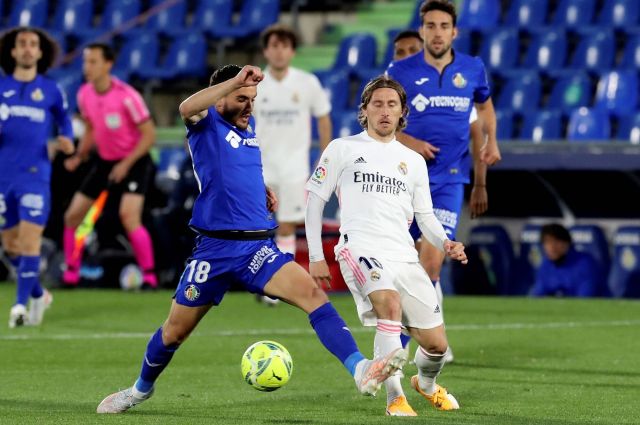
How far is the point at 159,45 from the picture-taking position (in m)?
22.2

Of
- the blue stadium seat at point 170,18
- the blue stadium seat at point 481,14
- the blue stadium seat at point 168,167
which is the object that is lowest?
the blue stadium seat at point 168,167

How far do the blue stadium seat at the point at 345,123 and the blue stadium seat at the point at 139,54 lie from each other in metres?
4.16

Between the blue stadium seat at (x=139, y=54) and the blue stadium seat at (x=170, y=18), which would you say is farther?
the blue stadium seat at (x=170, y=18)

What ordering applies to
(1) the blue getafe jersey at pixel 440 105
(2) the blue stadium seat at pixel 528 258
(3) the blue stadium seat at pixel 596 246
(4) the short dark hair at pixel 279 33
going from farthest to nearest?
(2) the blue stadium seat at pixel 528 258
(3) the blue stadium seat at pixel 596 246
(4) the short dark hair at pixel 279 33
(1) the blue getafe jersey at pixel 440 105

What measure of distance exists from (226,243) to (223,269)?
129 mm

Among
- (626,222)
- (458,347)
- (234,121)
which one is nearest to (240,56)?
(626,222)

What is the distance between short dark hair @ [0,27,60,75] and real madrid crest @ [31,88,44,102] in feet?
0.91

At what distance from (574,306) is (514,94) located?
4840mm

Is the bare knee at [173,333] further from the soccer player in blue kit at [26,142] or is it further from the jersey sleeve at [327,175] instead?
the soccer player in blue kit at [26,142]

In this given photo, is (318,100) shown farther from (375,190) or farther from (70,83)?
(70,83)

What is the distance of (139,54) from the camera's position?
21.9 metres

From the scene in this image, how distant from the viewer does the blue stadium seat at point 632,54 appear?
721 inches

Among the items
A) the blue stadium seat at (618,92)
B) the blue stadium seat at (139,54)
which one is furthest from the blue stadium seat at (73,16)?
the blue stadium seat at (618,92)

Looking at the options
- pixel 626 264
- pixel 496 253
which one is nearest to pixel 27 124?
pixel 496 253
